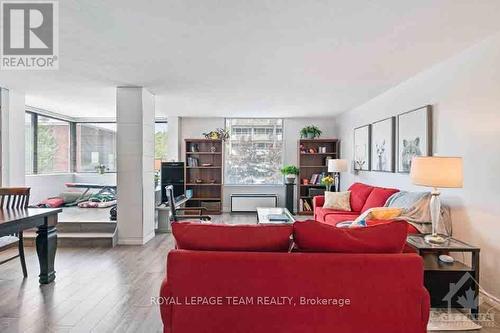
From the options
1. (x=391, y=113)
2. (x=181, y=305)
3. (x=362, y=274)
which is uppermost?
(x=391, y=113)

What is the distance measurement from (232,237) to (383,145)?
393 centimetres

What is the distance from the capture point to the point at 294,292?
190 cm

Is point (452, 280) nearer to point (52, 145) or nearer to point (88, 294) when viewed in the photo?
point (88, 294)

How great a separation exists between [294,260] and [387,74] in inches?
124

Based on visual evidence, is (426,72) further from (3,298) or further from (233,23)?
(3,298)

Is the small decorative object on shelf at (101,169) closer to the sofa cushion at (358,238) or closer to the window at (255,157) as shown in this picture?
the window at (255,157)

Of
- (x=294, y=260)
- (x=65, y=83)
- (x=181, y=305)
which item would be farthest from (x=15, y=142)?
(x=294, y=260)

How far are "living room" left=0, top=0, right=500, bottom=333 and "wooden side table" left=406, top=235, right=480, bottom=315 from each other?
0.04 feet

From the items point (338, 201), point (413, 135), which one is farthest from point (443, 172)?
point (338, 201)

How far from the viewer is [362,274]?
6.19 feet

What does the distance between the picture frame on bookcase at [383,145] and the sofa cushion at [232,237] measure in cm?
342

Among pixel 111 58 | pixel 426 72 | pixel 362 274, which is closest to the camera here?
pixel 362 274

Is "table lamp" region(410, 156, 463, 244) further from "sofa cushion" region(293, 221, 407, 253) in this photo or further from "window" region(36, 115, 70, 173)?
"window" region(36, 115, 70, 173)

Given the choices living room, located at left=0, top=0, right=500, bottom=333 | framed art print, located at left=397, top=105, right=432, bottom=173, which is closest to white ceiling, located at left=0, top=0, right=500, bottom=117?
living room, located at left=0, top=0, right=500, bottom=333
